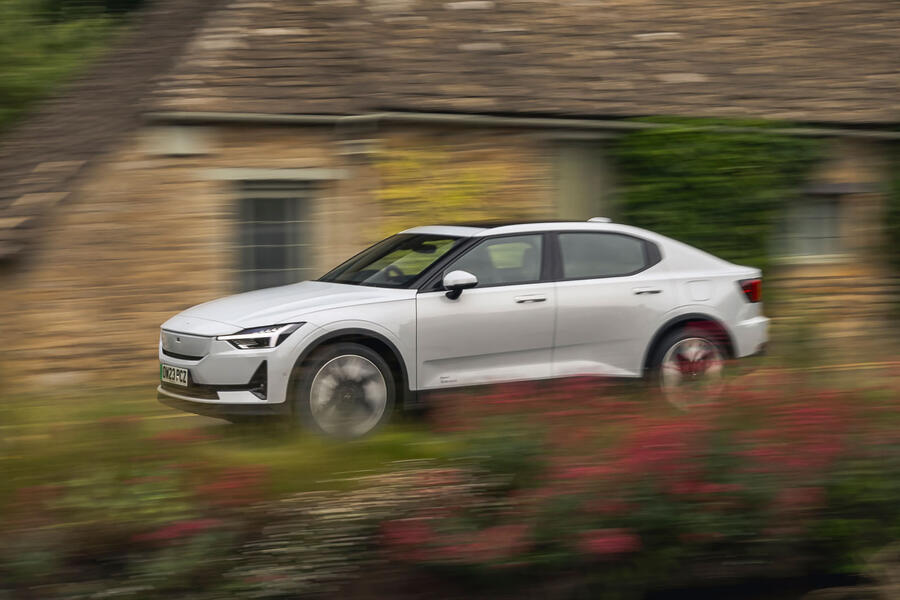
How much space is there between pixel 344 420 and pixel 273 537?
330 cm

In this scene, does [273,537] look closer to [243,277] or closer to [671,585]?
[671,585]

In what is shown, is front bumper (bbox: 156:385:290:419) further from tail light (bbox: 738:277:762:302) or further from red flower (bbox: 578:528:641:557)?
tail light (bbox: 738:277:762:302)

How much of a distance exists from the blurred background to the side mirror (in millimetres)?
1401

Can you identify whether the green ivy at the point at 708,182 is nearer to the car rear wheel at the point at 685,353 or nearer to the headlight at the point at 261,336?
the car rear wheel at the point at 685,353

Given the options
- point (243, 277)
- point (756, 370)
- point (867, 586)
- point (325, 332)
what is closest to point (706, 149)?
point (243, 277)

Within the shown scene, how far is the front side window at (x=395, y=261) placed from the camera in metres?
9.34

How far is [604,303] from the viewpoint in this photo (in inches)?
371

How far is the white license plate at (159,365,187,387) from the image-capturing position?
8828 mm

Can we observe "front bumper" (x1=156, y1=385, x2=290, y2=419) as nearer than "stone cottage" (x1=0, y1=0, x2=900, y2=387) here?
Yes

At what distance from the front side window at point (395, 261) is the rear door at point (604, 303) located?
0.99 meters

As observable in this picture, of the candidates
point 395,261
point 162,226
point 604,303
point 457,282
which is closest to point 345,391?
point 457,282

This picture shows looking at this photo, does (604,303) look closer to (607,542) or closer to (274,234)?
(607,542)

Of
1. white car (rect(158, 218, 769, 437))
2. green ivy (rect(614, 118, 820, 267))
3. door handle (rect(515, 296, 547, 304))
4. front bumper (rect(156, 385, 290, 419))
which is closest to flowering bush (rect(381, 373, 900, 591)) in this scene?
white car (rect(158, 218, 769, 437))

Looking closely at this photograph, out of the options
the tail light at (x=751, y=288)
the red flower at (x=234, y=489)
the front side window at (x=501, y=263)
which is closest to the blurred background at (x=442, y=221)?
the red flower at (x=234, y=489)
